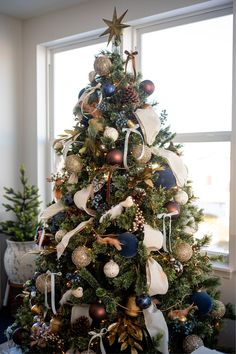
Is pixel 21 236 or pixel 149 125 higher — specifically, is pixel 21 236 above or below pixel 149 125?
below

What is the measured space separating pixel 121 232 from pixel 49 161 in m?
1.79

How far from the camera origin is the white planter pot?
2.90 meters

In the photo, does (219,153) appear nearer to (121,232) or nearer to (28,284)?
(121,232)

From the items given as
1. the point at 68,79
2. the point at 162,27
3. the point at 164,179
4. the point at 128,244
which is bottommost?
the point at 128,244

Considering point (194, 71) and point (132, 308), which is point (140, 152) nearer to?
point (132, 308)

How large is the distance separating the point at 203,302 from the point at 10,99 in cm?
238

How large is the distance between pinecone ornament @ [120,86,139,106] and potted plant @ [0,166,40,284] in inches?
57.9

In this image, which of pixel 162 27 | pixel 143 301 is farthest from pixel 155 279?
pixel 162 27

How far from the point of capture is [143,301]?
5.28 feet

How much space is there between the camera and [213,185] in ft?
8.09

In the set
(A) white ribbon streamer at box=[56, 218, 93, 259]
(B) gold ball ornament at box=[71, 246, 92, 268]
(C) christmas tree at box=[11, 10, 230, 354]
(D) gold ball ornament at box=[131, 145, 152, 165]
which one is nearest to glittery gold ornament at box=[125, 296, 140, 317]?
(C) christmas tree at box=[11, 10, 230, 354]

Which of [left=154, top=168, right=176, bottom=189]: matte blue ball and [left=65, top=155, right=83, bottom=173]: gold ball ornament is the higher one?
[left=65, top=155, right=83, bottom=173]: gold ball ornament

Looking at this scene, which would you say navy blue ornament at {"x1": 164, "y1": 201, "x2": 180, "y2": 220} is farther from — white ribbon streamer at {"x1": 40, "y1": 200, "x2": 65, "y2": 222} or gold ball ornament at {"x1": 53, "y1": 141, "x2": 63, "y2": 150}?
gold ball ornament at {"x1": 53, "y1": 141, "x2": 63, "y2": 150}

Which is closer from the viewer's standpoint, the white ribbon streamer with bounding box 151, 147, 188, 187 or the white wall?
the white ribbon streamer with bounding box 151, 147, 188, 187
